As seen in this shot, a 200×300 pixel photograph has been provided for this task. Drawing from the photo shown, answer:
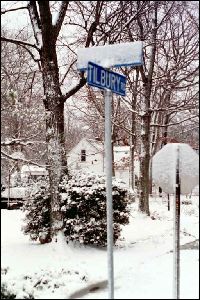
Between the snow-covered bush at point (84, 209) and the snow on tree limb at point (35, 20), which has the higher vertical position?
the snow on tree limb at point (35, 20)

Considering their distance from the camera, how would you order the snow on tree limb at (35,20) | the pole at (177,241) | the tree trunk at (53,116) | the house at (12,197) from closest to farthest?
the pole at (177,241) < the snow on tree limb at (35,20) < the tree trunk at (53,116) < the house at (12,197)

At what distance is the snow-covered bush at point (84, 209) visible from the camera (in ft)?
25.2

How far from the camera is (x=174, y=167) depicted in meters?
3.96

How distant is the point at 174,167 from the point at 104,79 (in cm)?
93

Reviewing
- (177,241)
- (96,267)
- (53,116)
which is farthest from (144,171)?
(177,241)

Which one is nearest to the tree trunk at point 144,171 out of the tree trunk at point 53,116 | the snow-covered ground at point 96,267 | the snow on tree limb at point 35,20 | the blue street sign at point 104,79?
the snow-covered ground at point 96,267

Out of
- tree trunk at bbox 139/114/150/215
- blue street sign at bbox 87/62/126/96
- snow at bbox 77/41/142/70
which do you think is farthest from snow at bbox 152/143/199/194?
tree trunk at bbox 139/114/150/215

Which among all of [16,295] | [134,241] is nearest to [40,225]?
[134,241]

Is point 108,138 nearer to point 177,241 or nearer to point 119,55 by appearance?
point 119,55

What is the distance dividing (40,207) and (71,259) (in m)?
1.49

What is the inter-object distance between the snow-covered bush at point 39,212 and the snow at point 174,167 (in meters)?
4.20

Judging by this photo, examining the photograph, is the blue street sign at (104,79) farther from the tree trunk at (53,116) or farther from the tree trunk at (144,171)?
the tree trunk at (144,171)

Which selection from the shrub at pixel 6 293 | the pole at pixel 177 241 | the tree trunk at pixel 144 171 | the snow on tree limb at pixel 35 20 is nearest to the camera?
the pole at pixel 177 241

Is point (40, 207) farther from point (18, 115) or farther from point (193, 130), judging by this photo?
point (193, 130)
